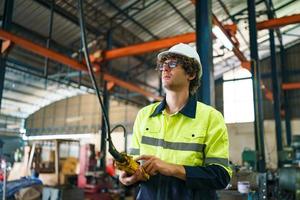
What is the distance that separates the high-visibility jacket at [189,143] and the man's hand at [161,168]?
3 centimetres

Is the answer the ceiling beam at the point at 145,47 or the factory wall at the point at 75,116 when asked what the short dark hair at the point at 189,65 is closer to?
the ceiling beam at the point at 145,47

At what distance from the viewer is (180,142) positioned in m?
1.49

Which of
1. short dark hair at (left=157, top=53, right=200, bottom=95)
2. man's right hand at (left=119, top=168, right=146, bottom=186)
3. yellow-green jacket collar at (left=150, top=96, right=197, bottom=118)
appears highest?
short dark hair at (left=157, top=53, right=200, bottom=95)

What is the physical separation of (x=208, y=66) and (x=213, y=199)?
3076 mm

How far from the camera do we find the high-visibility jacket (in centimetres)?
141

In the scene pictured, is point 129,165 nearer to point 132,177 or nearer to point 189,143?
point 132,177

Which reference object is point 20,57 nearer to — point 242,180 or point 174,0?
point 174,0

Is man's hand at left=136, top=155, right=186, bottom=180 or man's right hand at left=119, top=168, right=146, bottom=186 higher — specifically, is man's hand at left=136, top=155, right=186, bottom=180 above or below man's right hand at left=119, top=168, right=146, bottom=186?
above

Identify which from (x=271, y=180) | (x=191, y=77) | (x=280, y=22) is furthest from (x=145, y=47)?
(x=191, y=77)

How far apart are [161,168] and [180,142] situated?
0.22m

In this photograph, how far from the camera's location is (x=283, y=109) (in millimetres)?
16219

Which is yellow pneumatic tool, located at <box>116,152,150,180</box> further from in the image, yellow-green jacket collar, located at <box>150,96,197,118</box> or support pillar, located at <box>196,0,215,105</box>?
support pillar, located at <box>196,0,215,105</box>

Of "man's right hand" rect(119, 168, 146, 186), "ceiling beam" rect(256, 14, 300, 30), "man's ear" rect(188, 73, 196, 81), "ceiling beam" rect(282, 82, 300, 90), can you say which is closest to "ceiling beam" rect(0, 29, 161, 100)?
"ceiling beam" rect(256, 14, 300, 30)

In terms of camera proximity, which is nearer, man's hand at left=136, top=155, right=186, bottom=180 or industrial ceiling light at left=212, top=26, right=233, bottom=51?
man's hand at left=136, top=155, right=186, bottom=180
